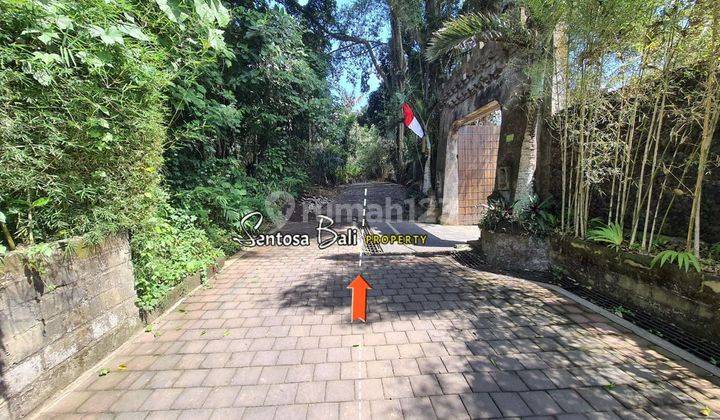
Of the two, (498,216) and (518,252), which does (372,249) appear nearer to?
(498,216)

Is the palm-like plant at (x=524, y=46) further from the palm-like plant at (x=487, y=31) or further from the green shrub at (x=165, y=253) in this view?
the green shrub at (x=165, y=253)

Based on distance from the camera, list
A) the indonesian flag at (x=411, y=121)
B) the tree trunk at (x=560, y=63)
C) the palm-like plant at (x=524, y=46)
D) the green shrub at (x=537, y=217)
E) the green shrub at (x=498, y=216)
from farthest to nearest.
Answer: the indonesian flag at (x=411, y=121)
the green shrub at (x=498, y=216)
the green shrub at (x=537, y=217)
the palm-like plant at (x=524, y=46)
the tree trunk at (x=560, y=63)

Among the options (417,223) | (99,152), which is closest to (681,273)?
(99,152)

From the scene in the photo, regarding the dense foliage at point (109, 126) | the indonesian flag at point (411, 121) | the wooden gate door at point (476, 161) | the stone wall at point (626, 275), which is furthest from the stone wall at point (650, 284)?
the indonesian flag at point (411, 121)

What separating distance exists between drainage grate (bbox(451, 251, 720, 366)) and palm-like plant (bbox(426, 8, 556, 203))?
4.15ft

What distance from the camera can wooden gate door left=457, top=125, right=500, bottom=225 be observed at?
8.00m

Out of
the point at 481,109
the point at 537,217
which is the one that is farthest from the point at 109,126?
the point at 481,109

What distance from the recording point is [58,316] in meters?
1.98

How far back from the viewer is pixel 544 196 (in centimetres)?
449

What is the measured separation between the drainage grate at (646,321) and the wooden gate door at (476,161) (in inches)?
167

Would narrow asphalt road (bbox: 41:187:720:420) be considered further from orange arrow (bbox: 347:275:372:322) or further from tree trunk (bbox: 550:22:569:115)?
tree trunk (bbox: 550:22:569:115)

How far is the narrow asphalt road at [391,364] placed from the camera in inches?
72.6

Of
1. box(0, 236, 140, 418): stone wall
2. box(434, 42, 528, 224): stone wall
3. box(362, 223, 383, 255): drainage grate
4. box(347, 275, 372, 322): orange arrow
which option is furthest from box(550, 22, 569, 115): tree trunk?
box(0, 236, 140, 418): stone wall

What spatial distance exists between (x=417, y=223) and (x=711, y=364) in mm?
6733
